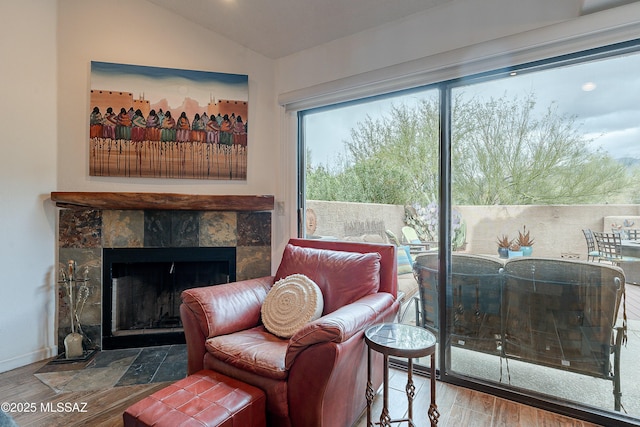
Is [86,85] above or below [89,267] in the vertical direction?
above

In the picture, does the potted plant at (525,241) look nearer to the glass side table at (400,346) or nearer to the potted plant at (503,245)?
the potted plant at (503,245)

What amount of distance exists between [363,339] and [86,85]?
288cm

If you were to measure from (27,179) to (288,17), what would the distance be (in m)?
2.34

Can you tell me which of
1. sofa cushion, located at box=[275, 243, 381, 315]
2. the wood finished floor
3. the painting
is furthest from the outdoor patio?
the painting

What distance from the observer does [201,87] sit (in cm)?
266

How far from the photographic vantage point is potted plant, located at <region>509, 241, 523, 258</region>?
194 cm

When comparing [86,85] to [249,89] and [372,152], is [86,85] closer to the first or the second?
[249,89]

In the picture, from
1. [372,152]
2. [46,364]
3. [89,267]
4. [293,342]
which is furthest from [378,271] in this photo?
[46,364]

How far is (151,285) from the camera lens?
282cm

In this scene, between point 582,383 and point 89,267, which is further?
point 89,267

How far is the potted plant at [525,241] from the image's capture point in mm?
1909

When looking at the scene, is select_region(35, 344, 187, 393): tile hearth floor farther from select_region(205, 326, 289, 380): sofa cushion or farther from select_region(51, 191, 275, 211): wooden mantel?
select_region(51, 191, 275, 211): wooden mantel

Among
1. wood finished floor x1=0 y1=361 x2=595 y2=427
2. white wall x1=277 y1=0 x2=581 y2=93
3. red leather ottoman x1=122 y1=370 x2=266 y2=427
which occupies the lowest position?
wood finished floor x1=0 y1=361 x2=595 y2=427

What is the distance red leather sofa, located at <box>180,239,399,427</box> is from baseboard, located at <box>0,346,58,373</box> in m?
1.52
